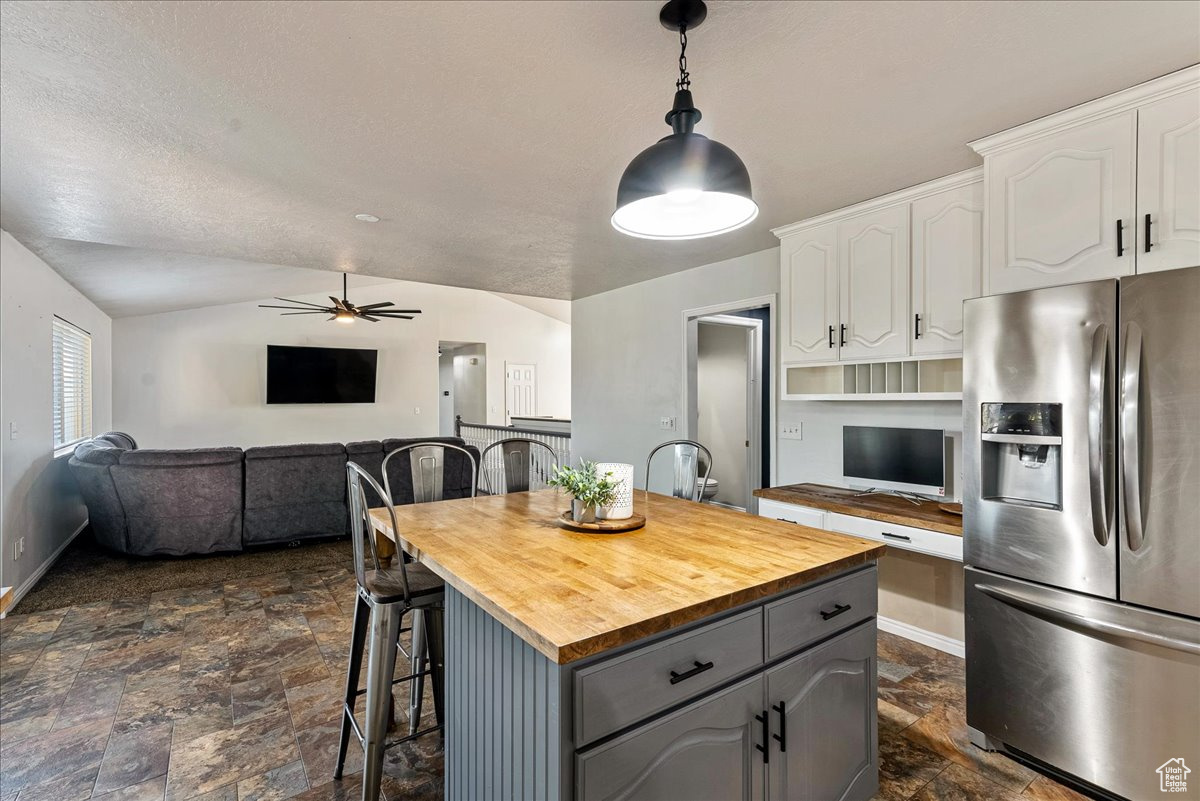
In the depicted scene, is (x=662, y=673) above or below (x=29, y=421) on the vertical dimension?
below

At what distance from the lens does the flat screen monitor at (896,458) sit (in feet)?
9.02

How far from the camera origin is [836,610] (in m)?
1.61

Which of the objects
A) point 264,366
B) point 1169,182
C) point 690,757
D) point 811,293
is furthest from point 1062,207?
point 264,366

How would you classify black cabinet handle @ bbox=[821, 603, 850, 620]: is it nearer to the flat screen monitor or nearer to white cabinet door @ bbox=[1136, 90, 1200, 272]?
the flat screen monitor

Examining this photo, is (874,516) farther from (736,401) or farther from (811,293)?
(736,401)

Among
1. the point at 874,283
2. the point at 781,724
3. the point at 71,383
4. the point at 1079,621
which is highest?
the point at 874,283

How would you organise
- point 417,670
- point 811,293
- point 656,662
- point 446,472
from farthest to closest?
1. point 446,472
2. point 811,293
3. point 417,670
4. point 656,662

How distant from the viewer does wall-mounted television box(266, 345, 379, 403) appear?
26.3 feet

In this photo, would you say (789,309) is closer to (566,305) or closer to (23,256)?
(23,256)

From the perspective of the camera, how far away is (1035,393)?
1.95 metres

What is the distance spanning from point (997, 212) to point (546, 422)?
6641 mm

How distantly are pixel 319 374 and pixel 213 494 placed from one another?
4060 mm

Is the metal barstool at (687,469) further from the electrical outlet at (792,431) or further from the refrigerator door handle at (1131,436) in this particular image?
the refrigerator door handle at (1131,436)

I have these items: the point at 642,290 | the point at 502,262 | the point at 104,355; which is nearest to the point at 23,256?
the point at 502,262
